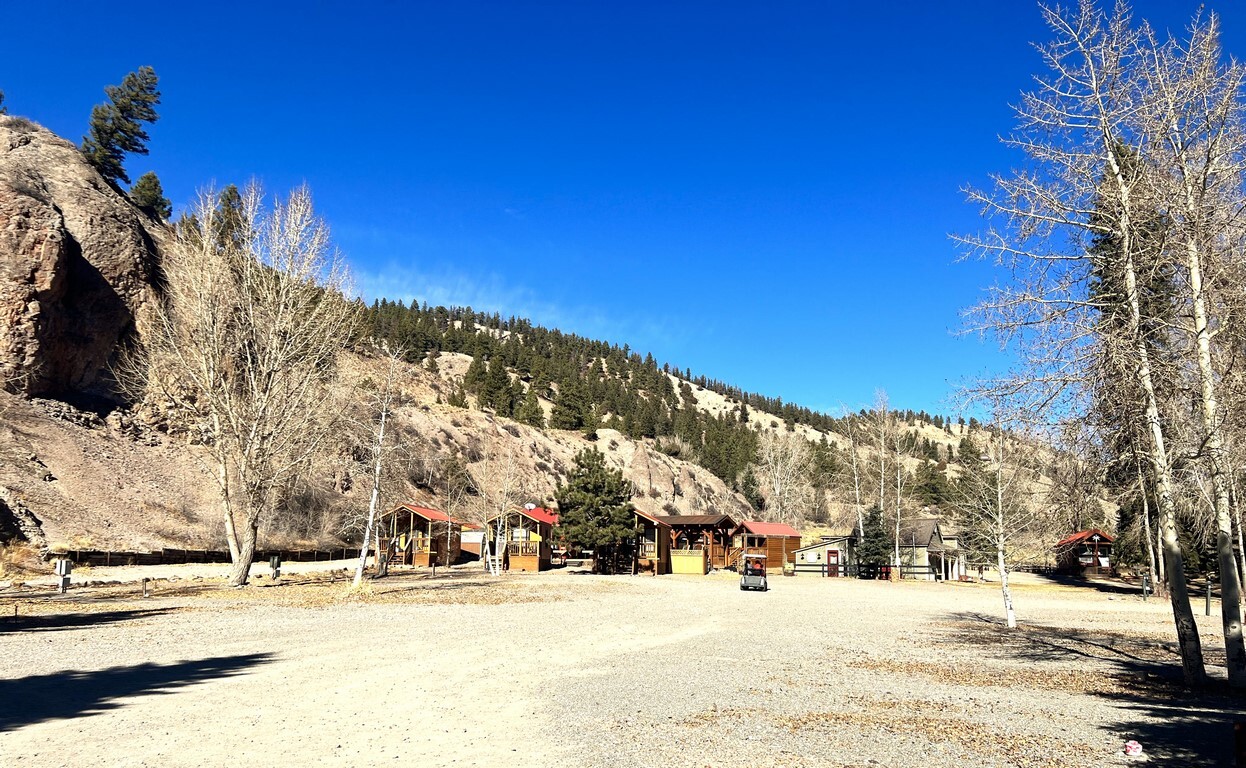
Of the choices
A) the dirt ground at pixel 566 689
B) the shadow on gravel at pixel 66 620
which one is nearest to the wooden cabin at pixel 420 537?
the dirt ground at pixel 566 689

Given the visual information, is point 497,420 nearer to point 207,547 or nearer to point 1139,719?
point 207,547

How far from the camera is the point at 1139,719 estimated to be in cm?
963

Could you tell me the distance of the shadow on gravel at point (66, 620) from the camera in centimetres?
1669

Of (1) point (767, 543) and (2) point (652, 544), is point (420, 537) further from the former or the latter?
(1) point (767, 543)

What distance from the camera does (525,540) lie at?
54.7 metres

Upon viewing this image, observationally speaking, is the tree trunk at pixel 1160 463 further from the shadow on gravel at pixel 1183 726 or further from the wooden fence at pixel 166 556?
the wooden fence at pixel 166 556

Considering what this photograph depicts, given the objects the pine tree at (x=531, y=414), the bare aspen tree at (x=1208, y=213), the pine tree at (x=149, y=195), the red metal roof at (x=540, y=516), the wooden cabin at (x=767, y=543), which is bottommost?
the wooden cabin at (x=767, y=543)

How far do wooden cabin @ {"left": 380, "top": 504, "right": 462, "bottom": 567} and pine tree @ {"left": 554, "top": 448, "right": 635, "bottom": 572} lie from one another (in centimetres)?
855

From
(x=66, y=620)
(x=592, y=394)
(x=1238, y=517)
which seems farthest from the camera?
(x=592, y=394)

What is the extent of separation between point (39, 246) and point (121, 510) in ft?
65.5

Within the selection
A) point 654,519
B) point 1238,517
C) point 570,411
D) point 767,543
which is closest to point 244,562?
point 1238,517

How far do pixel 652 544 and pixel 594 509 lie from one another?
804 cm

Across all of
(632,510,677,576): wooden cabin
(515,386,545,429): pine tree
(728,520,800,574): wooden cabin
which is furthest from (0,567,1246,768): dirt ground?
(515,386,545,429): pine tree

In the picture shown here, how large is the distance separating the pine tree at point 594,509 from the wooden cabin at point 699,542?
6.24 metres
